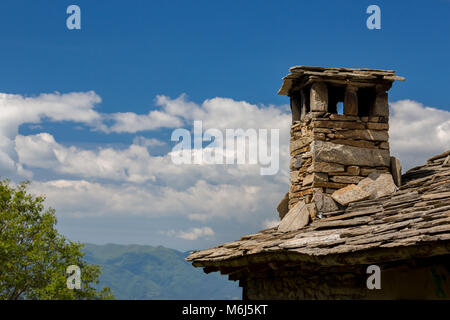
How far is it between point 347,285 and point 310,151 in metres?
3.03

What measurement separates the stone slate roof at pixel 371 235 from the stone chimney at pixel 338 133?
0.72m

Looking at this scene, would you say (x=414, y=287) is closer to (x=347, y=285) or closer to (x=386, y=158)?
(x=347, y=285)

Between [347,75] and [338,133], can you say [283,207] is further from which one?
[347,75]

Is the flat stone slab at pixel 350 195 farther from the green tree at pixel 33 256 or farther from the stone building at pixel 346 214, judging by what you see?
the green tree at pixel 33 256

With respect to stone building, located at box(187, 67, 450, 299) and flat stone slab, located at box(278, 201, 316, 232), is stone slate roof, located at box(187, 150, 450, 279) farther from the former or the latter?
flat stone slab, located at box(278, 201, 316, 232)

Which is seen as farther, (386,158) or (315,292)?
(386,158)

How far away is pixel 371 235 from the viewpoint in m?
5.92

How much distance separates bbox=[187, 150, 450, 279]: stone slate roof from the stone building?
16 mm

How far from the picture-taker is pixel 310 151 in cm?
916

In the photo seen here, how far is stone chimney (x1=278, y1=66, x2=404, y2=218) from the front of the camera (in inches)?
356

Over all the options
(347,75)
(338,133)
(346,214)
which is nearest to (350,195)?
(346,214)
